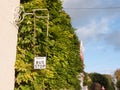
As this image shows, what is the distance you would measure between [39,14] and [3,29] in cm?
299

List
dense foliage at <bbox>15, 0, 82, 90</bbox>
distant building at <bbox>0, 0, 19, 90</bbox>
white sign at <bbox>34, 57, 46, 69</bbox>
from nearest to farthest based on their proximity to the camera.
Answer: distant building at <bbox>0, 0, 19, 90</bbox> < white sign at <bbox>34, 57, 46, 69</bbox> < dense foliage at <bbox>15, 0, 82, 90</bbox>

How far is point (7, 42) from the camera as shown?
13.7m

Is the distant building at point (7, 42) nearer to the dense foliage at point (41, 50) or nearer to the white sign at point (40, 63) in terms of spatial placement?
the dense foliage at point (41, 50)

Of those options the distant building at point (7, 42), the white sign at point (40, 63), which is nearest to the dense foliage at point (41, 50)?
the distant building at point (7, 42)

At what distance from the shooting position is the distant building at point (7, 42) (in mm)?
13148

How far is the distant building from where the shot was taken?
43.1 ft

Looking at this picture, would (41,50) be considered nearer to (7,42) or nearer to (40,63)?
(40,63)

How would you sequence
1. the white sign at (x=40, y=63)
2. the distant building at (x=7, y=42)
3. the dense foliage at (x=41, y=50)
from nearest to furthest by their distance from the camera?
the distant building at (x=7, y=42), the white sign at (x=40, y=63), the dense foliage at (x=41, y=50)

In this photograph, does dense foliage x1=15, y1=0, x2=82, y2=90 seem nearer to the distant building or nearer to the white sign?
the distant building

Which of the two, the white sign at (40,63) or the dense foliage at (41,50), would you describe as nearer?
the white sign at (40,63)

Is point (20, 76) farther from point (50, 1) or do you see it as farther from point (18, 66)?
point (50, 1)

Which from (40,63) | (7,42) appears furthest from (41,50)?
(7,42)

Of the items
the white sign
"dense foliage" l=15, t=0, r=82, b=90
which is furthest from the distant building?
the white sign

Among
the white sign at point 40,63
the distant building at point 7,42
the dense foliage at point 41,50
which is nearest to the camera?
the distant building at point 7,42
